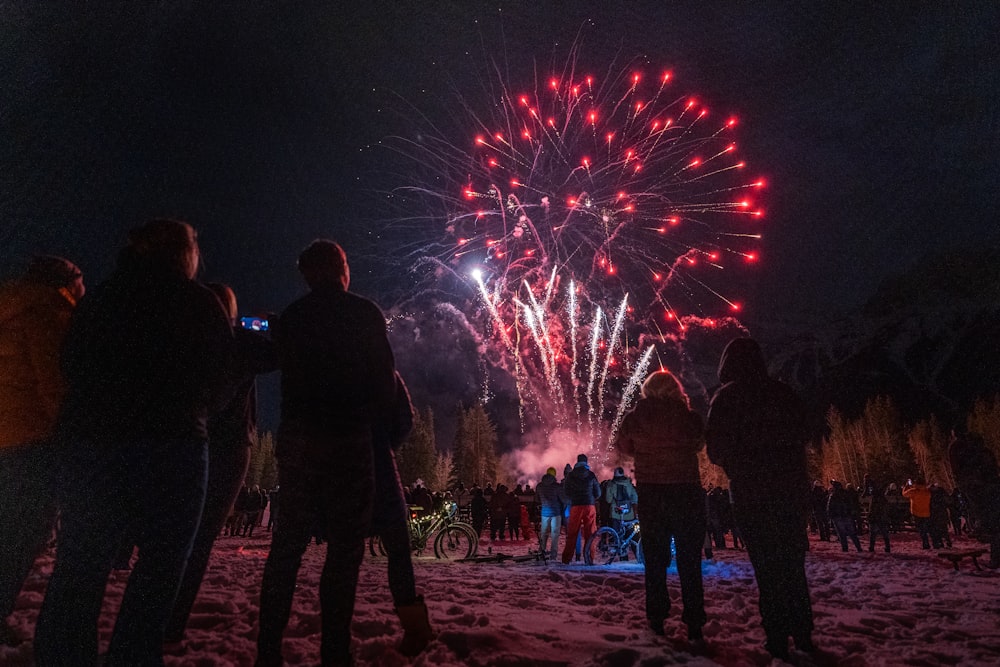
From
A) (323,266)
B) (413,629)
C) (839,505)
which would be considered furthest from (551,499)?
(323,266)

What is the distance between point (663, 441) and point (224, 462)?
3.41 metres

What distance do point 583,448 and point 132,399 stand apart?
93.1 m

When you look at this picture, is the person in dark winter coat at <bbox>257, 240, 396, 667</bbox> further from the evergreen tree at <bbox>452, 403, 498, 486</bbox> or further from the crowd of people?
the evergreen tree at <bbox>452, 403, 498, 486</bbox>

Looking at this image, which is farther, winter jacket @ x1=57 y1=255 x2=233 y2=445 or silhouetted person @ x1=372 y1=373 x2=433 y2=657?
silhouetted person @ x1=372 y1=373 x2=433 y2=657

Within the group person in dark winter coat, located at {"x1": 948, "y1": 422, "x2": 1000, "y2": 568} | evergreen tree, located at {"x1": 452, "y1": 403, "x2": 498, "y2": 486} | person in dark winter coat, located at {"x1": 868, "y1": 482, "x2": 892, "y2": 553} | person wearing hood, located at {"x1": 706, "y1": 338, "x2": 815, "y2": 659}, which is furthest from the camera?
evergreen tree, located at {"x1": 452, "y1": 403, "x2": 498, "y2": 486}

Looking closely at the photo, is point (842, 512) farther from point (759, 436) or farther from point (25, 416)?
point (25, 416)

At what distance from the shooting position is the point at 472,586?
6844mm

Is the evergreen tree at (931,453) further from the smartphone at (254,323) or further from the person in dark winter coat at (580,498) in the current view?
the smartphone at (254,323)

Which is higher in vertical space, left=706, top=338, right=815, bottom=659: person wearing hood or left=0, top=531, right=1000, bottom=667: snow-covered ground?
left=706, top=338, right=815, bottom=659: person wearing hood

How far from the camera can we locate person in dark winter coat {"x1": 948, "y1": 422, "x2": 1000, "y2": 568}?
9.22m

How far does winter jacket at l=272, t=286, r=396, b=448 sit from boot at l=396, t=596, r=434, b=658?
1.23m

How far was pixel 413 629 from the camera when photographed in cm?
323

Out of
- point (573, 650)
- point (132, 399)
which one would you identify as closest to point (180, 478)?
point (132, 399)

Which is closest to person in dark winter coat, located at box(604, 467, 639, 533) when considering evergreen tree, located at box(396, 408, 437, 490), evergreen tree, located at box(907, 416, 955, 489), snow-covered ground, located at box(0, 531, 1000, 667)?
snow-covered ground, located at box(0, 531, 1000, 667)
